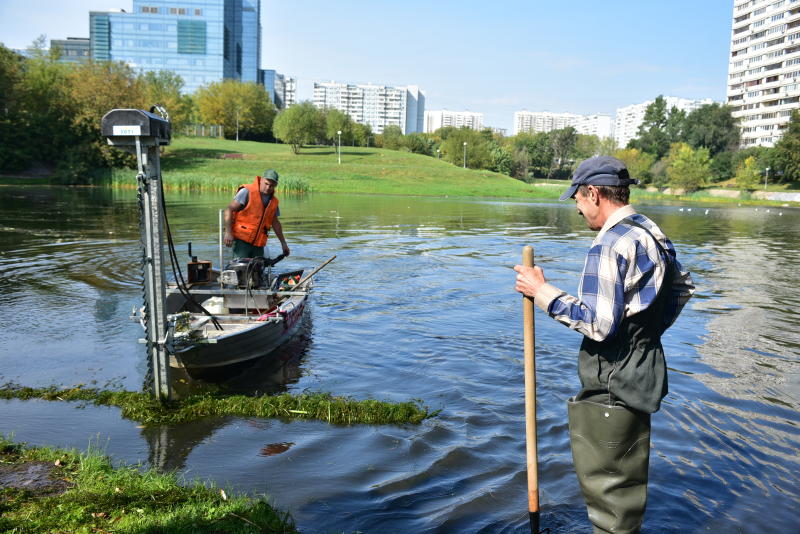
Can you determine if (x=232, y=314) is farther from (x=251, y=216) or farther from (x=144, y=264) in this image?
(x=144, y=264)

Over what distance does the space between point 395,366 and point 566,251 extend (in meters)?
16.1

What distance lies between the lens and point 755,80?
129m

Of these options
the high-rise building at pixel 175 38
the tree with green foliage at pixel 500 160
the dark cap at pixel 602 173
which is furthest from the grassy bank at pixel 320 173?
the high-rise building at pixel 175 38

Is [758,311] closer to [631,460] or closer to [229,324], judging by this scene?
[229,324]

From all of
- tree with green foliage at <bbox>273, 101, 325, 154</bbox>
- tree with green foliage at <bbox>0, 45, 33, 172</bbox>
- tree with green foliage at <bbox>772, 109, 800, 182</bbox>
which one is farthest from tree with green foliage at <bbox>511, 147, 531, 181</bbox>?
tree with green foliage at <bbox>0, 45, 33, 172</bbox>

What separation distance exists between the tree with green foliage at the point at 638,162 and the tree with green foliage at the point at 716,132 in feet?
26.7

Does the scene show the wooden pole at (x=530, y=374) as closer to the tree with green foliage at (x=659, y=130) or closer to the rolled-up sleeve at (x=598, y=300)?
the rolled-up sleeve at (x=598, y=300)

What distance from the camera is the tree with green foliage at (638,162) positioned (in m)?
108

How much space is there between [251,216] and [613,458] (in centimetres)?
814

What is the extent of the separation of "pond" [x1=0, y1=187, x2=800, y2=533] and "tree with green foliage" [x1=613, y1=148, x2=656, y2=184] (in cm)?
9560

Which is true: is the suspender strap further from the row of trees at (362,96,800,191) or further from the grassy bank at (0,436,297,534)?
the row of trees at (362,96,800,191)

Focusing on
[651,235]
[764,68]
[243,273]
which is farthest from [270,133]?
[651,235]

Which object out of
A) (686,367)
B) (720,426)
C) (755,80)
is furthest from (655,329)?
(755,80)

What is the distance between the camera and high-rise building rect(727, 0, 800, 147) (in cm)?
11612
